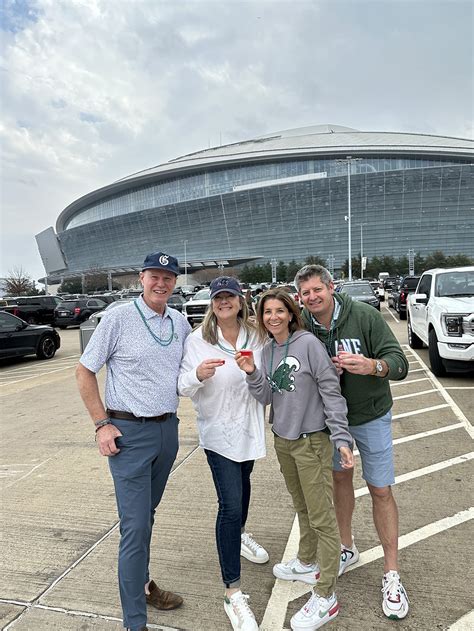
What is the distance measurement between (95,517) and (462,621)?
262 centimetres

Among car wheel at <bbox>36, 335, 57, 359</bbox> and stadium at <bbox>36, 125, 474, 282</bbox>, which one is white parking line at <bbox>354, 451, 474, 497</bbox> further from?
stadium at <bbox>36, 125, 474, 282</bbox>

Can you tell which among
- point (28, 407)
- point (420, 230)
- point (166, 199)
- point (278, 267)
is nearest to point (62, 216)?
point (166, 199)

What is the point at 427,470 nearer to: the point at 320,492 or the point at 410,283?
the point at 320,492

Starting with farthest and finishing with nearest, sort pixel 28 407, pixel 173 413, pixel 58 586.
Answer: pixel 28 407 → pixel 58 586 → pixel 173 413

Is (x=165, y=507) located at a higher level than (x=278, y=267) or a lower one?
higher

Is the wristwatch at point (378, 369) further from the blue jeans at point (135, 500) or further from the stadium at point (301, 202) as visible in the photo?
the stadium at point (301, 202)

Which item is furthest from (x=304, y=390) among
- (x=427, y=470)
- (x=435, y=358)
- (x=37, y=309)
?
(x=37, y=309)

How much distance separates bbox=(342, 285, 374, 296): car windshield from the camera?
19.8 metres

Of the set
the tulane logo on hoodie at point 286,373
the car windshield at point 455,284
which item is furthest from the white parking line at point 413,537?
the car windshield at point 455,284

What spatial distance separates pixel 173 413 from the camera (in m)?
2.53

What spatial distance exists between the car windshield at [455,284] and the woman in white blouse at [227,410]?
7.27m

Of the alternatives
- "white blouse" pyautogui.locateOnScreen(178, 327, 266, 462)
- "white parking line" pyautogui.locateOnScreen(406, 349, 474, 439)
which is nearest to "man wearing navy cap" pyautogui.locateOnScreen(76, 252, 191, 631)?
"white blouse" pyautogui.locateOnScreen(178, 327, 266, 462)

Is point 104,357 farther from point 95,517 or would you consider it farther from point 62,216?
point 62,216

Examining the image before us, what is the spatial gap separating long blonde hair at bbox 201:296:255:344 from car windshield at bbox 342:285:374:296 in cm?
1770
